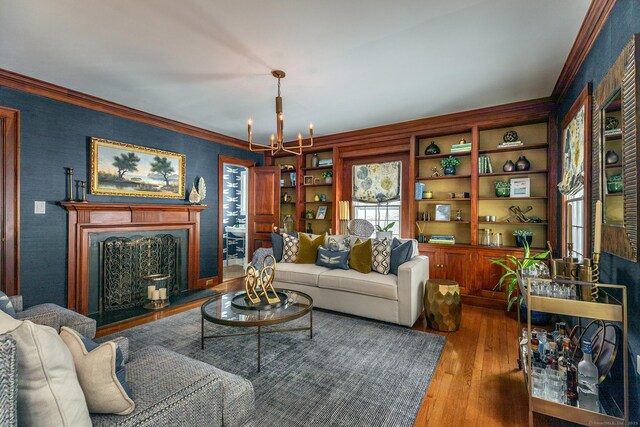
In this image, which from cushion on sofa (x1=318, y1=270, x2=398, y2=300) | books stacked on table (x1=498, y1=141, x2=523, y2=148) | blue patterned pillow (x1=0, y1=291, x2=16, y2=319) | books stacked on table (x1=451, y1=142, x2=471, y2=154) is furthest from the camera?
books stacked on table (x1=451, y1=142, x2=471, y2=154)

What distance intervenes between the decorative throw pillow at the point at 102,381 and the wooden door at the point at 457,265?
3992mm

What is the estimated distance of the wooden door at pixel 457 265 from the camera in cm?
404

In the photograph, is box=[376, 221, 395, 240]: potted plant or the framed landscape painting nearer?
the framed landscape painting

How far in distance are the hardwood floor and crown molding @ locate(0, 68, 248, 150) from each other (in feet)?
8.55

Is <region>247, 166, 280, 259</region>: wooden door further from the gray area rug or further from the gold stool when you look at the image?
the gold stool

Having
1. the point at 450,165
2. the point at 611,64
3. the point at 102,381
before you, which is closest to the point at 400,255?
the point at 450,165

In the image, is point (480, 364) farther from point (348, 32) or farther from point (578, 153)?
point (348, 32)

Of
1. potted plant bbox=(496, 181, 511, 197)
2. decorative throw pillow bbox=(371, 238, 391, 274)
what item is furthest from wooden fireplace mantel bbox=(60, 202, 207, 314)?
potted plant bbox=(496, 181, 511, 197)

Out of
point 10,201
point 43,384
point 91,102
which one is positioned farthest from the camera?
point 91,102

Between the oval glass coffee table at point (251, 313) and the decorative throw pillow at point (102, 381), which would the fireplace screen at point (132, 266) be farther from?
the decorative throw pillow at point (102, 381)

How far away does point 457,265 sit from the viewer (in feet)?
13.5

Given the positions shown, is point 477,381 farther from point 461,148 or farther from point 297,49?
point 461,148

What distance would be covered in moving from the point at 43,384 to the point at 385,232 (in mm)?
3994

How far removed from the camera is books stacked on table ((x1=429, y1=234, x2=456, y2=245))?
424 centimetres
